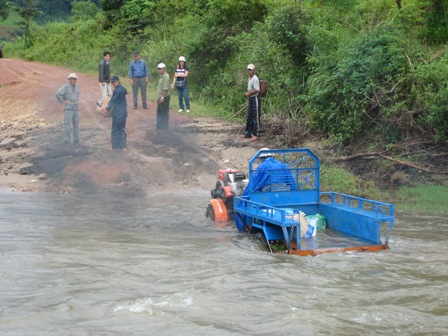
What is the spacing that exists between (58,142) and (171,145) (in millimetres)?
3108

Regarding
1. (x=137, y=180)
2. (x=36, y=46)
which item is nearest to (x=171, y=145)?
(x=137, y=180)

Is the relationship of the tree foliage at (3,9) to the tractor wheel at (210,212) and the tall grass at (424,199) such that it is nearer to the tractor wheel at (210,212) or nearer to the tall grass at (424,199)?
the tractor wheel at (210,212)

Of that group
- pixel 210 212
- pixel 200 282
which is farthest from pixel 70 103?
pixel 200 282

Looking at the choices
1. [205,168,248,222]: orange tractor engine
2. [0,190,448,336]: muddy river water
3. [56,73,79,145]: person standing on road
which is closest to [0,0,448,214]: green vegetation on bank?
[205,168,248,222]: orange tractor engine

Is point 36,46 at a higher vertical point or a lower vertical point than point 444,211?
higher

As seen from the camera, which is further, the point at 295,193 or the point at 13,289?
the point at 295,193

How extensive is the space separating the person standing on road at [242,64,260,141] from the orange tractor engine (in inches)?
222

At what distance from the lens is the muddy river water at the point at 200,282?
27.0ft

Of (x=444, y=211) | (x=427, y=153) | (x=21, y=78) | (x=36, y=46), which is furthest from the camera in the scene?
(x=36, y=46)

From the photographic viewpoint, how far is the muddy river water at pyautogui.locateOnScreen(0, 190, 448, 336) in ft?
27.0

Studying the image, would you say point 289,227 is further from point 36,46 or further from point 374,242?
point 36,46

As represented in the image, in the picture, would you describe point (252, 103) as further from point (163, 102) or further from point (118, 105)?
point (118, 105)

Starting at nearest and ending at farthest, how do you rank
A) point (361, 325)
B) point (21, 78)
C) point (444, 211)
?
point (361, 325) → point (444, 211) → point (21, 78)

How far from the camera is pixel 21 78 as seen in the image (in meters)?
29.9
